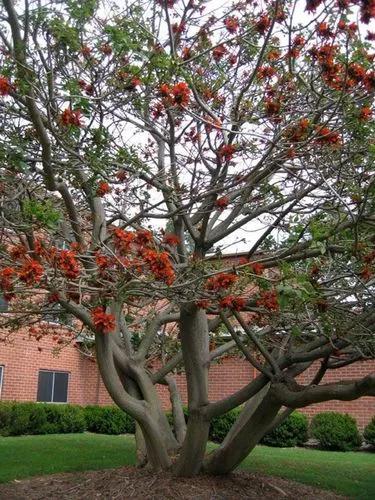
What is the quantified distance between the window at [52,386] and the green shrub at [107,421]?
5.72ft

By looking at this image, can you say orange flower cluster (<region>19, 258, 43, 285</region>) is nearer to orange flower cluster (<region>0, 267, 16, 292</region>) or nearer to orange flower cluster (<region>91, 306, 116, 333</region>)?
orange flower cluster (<region>0, 267, 16, 292</region>)

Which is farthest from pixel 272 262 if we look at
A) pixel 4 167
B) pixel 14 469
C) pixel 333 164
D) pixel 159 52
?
pixel 14 469

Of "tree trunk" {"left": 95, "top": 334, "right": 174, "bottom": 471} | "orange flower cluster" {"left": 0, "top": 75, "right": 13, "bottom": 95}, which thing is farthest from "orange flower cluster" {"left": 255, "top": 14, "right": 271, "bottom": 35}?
"tree trunk" {"left": 95, "top": 334, "right": 174, "bottom": 471}

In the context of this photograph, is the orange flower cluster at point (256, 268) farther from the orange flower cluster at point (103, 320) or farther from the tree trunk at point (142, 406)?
the tree trunk at point (142, 406)

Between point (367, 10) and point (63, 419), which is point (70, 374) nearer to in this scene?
point (63, 419)

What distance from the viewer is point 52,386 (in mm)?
18062

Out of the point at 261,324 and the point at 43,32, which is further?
the point at 261,324

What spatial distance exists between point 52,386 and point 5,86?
13845 millimetres

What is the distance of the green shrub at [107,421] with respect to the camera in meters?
16.3

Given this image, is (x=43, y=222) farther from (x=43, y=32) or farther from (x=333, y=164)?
(x=333, y=164)

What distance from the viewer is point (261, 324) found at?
7738 mm

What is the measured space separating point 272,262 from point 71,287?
2.02 meters

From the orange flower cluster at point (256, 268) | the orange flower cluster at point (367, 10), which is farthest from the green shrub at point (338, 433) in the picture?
the orange flower cluster at point (367, 10)

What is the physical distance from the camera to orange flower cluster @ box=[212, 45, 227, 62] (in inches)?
276
